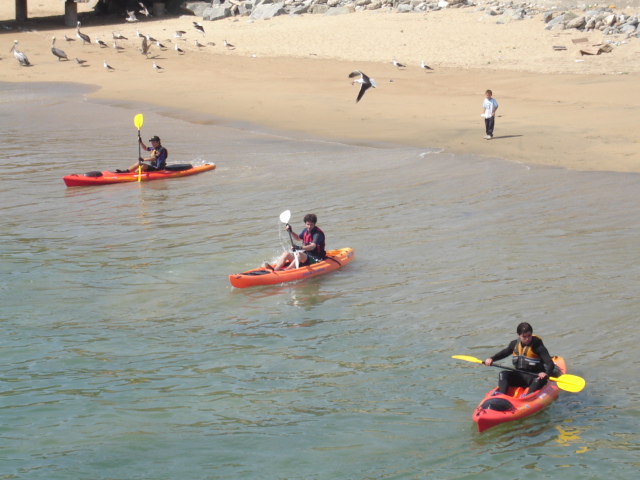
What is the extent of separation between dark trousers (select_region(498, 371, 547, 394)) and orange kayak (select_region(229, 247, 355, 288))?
4301mm

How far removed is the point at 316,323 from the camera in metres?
10.0

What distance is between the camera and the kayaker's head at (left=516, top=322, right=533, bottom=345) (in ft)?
25.0

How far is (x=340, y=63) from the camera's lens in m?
31.0

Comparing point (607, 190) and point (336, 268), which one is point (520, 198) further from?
point (336, 268)

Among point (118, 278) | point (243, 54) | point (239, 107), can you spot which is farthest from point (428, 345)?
point (243, 54)

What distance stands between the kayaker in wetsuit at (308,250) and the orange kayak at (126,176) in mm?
7042

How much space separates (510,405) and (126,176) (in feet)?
40.1

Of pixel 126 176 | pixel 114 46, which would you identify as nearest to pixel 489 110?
pixel 126 176

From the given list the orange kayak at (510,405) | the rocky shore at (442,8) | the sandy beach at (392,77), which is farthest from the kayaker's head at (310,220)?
the rocky shore at (442,8)

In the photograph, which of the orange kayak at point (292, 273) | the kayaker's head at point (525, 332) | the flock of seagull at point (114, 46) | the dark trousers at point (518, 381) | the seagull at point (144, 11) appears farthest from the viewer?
the seagull at point (144, 11)

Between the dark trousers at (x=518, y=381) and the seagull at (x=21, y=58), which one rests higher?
the seagull at (x=21, y=58)

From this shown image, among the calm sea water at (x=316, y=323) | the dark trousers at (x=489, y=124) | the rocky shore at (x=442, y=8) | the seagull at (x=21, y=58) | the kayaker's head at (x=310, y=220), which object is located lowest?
the calm sea water at (x=316, y=323)

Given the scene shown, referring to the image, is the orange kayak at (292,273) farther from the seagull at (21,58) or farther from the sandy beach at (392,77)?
the seagull at (21,58)

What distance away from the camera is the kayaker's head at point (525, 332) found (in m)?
7.61
